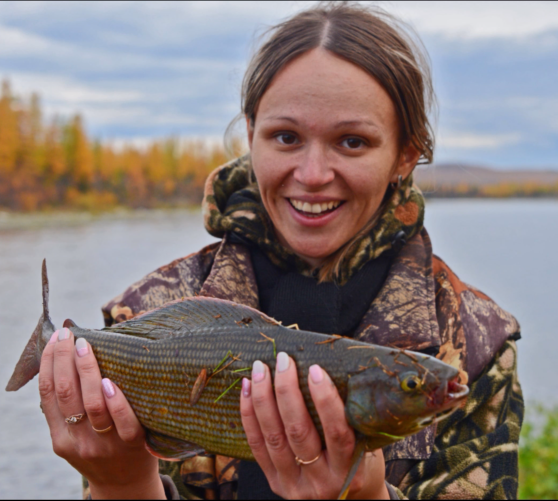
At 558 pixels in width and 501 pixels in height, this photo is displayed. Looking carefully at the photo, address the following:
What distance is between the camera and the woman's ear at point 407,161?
132 inches

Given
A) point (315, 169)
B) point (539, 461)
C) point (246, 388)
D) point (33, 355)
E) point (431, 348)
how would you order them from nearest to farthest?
point (246, 388) → point (33, 355) → point (315, 169) → point (431, 348) → point (539, 461)

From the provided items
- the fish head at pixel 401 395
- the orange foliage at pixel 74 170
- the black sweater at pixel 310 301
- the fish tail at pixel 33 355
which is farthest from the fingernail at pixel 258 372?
the orange foliage at pixel 74 170

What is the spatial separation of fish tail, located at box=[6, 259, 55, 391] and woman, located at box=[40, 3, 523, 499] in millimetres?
168

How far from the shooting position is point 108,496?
295 centimetres

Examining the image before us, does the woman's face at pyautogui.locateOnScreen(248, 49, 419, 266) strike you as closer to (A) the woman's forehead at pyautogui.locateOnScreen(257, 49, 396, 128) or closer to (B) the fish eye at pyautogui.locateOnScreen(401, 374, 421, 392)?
(A) the woman's forehead at pyautogui.locateOnScreen(257, 49, 396, 128)

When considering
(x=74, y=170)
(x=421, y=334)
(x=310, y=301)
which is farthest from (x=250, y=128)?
(x=74, y=170)

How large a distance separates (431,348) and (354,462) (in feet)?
3.60

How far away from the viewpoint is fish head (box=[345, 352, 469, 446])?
2.04 meters

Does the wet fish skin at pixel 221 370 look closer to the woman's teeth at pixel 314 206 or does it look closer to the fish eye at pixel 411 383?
the fish eye at pixel 411 383

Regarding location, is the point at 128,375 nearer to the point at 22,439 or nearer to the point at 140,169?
the point at 22,439

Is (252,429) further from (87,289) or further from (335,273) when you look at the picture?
(87,289)

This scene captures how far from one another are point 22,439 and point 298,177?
7.78 m

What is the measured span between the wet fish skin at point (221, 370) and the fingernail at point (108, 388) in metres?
0.04

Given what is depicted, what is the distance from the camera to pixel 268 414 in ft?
7.29
